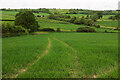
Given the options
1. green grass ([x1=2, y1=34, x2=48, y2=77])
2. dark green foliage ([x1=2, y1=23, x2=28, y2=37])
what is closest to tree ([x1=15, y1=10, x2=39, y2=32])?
dark green foliage ([x1=2, y1=23, x2=28, y2=37])

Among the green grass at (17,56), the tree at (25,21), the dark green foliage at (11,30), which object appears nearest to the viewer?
the green grass at (17,56)

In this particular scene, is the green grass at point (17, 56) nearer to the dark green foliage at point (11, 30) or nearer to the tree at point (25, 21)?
the dark green foliage at point (11, 30)

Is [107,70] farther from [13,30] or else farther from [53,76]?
[13,30]

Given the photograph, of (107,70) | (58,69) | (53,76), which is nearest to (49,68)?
(58,69)

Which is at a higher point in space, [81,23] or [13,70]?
[81,23]

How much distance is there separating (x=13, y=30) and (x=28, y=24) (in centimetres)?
861

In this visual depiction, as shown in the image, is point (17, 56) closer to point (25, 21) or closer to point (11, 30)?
point (11, 30)

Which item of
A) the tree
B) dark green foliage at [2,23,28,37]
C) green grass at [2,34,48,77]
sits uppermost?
the tree

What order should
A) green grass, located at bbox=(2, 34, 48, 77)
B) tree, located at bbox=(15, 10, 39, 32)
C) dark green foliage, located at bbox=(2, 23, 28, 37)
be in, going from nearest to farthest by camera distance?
1. green grass, located at bbox=(2, 34, 48, 77)
2. dark green foliage, located at bbox=(2, 23, 28, 37)
3. tree, located at bbox=(15, 10, 39, 32)

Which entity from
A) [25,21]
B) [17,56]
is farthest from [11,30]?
[17,56]

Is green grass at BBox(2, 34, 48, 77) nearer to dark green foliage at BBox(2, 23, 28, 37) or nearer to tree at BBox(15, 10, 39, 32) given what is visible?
dark green foliage at BBox(2, 23, 28, 37)

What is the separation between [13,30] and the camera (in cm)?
4834

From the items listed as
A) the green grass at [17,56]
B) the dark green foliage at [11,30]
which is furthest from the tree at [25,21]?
the green grass at [17,56]

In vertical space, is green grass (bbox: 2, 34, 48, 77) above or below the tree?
below
